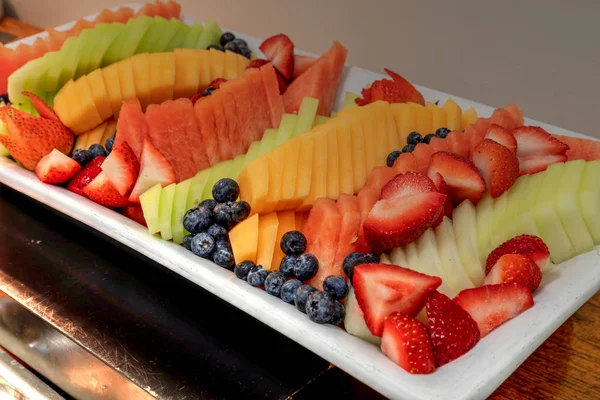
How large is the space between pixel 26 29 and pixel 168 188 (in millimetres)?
2884

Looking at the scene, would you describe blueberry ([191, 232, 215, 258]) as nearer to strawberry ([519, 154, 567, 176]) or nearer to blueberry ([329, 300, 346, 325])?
blueberry ([329, 300, 346, 325])

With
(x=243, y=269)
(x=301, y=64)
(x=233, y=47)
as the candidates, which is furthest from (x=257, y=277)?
(x=233, y=47)

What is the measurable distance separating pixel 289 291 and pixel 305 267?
0.27ft

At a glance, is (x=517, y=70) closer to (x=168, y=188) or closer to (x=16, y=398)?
(x=168, y=188)

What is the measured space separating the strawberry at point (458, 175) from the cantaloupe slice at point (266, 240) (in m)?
0.44

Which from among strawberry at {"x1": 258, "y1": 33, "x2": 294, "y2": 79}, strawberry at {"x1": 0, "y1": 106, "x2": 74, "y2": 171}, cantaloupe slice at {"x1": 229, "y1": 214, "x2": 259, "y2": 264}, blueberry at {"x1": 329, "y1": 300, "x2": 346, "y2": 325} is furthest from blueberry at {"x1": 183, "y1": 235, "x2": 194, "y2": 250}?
strawberry at {"x1": 258, "y1": 33, "x2": 294, "y2": 79}

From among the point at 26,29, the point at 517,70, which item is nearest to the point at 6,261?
the point at 517,70

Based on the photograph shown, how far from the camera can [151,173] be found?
194cm

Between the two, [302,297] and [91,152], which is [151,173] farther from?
[302,297]

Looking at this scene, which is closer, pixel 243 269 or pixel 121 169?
pixel 243 269

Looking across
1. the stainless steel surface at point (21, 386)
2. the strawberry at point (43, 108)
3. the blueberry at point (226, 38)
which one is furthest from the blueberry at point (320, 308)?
the blueberry at point (226, 38)

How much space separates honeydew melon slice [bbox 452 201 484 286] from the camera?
5.26ft

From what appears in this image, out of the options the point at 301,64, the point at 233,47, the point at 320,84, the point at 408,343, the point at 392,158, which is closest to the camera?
the point at 408,343

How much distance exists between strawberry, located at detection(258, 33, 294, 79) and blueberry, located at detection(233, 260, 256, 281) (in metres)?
1.25
